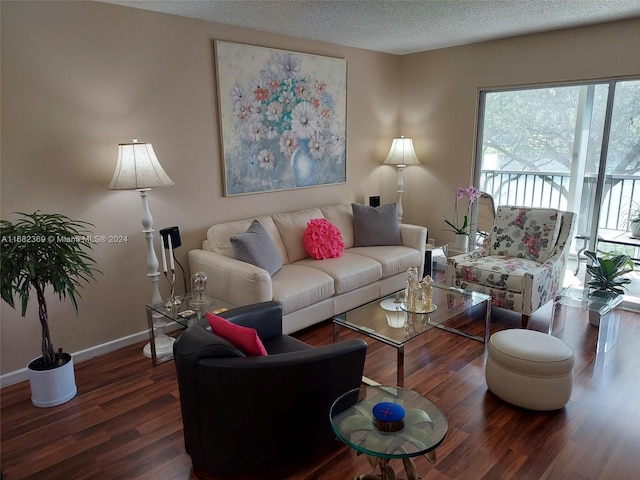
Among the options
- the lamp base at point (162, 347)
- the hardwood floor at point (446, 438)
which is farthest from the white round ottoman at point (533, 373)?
the lamp base at point (162, 347)

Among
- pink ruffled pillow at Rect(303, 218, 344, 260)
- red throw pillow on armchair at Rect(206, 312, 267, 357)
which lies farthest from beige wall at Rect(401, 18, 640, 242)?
red throw pillow on armchair at Rect(206, 312, 267, 357)

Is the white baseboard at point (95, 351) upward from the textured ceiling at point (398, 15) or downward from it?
downward

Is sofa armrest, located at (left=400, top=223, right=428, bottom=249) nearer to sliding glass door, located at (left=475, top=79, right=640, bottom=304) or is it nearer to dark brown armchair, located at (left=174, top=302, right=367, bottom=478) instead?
sliding glass door, located at (left=475, top=79, right=640, bottom=304)

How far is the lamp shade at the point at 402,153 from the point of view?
494 cm

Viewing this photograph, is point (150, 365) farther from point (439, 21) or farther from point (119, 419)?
point (439, 21)

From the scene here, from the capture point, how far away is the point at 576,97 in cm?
408

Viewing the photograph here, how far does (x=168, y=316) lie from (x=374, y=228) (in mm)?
2230

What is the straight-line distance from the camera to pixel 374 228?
14.3 feet

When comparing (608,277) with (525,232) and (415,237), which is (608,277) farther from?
(415,237)

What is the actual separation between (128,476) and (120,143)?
2.13 metres

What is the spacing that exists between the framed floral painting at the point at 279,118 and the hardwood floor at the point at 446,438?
5.90 ft

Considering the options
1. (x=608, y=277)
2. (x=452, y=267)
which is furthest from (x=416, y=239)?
(x=608, y=277)

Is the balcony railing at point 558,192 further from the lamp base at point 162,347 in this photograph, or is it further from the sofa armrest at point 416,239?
the lamp base at point 162,347

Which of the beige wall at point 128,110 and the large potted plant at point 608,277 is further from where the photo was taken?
the large potted plant at point 608,277
